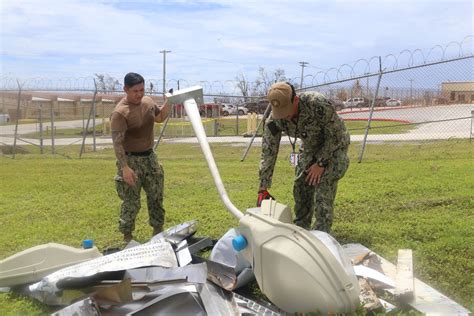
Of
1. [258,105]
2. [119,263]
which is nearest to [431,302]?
[119,263]

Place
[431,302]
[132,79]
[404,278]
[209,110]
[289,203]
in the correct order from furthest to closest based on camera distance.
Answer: [209,110] → [289,203] → [132,79] → [404,278] → [431,302]

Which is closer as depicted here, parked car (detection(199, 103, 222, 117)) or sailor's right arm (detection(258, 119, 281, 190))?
sailor's right arm (detection(258, 119, 281, 190))

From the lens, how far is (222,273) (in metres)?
3.06

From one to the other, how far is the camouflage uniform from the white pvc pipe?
18.0 inches

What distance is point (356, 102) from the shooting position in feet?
45.7

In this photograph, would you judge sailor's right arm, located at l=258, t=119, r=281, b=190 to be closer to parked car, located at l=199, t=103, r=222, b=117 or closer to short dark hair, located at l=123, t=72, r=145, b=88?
short dark hair, located at l=123, t=72, r=145, b=88

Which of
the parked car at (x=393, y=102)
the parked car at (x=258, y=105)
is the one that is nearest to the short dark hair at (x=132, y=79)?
the parked car at (x=393, y=102)

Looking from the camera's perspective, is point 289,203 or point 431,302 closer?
point 431,302

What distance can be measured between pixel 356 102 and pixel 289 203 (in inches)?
328

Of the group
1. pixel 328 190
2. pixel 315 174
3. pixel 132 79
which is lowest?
pixel 328 190

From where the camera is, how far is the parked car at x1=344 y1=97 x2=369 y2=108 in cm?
1287

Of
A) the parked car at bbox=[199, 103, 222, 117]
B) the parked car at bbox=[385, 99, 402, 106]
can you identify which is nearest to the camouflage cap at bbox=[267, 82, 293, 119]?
the parked car at bbox=[385, 99, 402, 106]

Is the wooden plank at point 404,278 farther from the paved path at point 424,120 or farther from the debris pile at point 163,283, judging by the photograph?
the paved path at point 424,120

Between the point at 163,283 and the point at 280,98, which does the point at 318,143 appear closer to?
the point at 280,98
